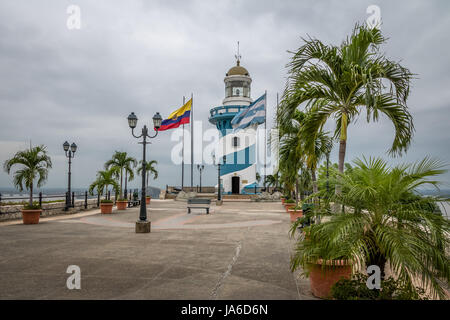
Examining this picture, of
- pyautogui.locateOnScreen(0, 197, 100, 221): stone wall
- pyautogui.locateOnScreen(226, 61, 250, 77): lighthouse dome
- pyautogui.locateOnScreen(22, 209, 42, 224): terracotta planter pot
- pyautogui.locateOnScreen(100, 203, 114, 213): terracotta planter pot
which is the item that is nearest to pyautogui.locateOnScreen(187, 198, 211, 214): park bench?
pyautogui.locateOnScreen(100, 203, 114, 213): terracotta planter pot

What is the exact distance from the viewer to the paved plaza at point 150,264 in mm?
4824

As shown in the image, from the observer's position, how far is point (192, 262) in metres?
6.75

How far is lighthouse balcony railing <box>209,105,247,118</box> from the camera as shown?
113 ft

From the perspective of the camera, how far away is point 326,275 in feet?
14.8

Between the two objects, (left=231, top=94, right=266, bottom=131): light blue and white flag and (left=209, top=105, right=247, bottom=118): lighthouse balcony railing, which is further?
(left=209, top=105, right=247, bottom=118): lighthouse balcony railing

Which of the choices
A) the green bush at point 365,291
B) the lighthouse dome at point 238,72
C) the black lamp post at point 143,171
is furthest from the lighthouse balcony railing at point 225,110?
the green bush at point 365,291

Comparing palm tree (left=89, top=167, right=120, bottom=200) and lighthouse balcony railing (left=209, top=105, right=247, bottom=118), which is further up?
lighthouse balcony railing (left=209, top=105, right=247, bottom=118)

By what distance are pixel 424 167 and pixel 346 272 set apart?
1809mm

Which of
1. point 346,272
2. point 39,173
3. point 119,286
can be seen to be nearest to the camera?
point 346,272

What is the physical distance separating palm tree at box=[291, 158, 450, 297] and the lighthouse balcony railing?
30.5m

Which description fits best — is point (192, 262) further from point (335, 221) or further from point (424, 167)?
point (424, 167)

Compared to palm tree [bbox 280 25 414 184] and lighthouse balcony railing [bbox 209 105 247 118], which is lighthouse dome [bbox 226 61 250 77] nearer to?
lighthouse balcony railing [bbox 209 105 247 118]

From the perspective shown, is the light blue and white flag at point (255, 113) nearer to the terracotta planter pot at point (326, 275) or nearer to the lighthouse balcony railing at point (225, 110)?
the lighthouse balcony railing at point (225, 110)
